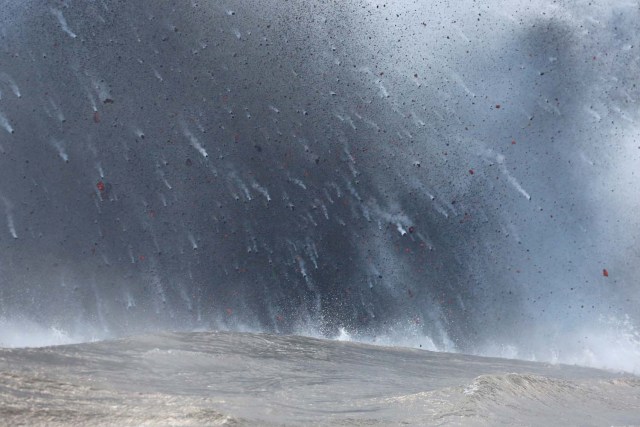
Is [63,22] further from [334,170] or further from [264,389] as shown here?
[264,389]

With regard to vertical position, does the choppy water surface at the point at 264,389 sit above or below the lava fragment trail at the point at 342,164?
below

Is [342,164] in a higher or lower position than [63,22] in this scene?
lower

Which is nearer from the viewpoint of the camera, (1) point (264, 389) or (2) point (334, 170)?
(1) point (264, 389)

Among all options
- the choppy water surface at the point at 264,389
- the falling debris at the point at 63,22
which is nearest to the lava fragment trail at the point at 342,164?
the falling debris at the point at 63,22

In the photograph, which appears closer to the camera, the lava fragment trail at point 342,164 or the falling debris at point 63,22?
the lava fragment trail at point 342,164

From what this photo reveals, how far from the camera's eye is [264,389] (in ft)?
18.3

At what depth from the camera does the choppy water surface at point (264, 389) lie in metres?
4.33

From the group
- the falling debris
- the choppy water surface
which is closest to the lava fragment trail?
the falling debris

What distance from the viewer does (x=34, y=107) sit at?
391 inches

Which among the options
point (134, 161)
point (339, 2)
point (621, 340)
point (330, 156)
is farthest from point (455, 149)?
point (134, 161)

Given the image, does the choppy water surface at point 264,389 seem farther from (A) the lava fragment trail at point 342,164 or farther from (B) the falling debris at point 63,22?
(B) the falling debris at point 63,22

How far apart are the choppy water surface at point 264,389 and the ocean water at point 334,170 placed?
2.41 metres

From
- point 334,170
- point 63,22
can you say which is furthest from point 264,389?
point 63,22

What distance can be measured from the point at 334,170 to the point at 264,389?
17.2ft
